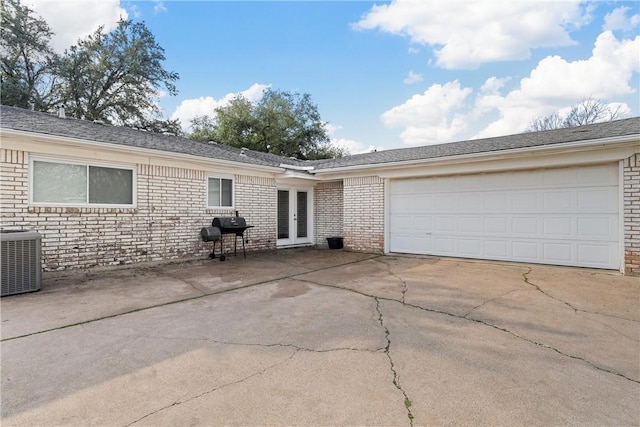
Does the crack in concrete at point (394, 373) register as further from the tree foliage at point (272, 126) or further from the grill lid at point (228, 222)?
the tree foliage at point (272, 126)

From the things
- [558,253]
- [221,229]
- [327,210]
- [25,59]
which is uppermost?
[25,59]

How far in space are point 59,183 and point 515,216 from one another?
33.8 ft

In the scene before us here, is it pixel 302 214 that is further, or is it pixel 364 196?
pixel 302 214

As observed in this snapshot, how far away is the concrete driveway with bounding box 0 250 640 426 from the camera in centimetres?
219

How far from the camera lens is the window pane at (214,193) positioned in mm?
9227

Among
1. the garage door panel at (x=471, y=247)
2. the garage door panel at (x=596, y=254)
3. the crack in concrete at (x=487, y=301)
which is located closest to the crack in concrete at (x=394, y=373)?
the crack in concrete at (x=487, y=301)

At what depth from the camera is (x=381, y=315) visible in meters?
4.20

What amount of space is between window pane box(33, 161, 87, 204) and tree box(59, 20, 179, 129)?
1597cm

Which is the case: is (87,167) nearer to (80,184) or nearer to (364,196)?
(80,184)

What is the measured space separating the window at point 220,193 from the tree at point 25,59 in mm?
15533

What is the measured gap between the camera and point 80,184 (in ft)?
22.3

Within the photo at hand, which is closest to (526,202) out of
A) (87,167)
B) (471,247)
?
(471,247)

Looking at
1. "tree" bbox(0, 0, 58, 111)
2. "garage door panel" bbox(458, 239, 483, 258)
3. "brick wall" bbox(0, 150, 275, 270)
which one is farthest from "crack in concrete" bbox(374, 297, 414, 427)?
"tree" bbox(0, 0, 58, 111)

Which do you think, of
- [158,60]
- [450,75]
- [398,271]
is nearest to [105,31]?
[158,60]
